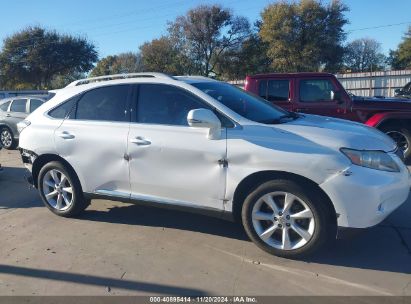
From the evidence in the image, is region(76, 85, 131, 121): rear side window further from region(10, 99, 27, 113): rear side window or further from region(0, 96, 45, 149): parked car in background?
region(10, 99, 27, 113): rear side window

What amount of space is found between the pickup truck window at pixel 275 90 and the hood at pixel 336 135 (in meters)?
4.63

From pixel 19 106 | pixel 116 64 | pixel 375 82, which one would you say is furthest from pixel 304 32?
pixel 116 64

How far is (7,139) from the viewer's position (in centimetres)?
1334

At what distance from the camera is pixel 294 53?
41531 millimetres

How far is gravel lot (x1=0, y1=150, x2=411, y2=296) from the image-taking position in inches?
152

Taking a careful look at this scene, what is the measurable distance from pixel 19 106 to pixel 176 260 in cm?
1078

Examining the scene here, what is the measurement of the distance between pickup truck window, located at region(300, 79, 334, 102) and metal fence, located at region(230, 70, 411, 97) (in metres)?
16.6

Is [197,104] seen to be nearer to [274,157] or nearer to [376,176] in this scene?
[274,157]

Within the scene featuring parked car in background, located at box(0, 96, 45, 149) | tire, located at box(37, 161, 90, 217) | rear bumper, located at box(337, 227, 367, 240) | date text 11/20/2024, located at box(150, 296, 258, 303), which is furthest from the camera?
parked car in background, located at box(0, 96, 45, 149)

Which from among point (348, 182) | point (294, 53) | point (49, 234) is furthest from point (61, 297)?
point (294, 53)

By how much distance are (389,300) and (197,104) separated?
2550 millimetres

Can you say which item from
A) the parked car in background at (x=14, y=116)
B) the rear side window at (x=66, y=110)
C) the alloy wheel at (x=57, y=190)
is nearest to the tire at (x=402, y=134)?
the rear side window at (x=66, y=110)

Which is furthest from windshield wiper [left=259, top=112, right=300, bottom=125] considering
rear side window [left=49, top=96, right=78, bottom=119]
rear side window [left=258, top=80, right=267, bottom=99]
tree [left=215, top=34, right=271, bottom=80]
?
tree [left=215, top=34, right=271, bottom=80]

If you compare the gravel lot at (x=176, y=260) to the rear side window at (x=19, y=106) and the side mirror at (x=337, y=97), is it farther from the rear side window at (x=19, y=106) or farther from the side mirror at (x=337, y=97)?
the rear side window at (x=19, y=106)
